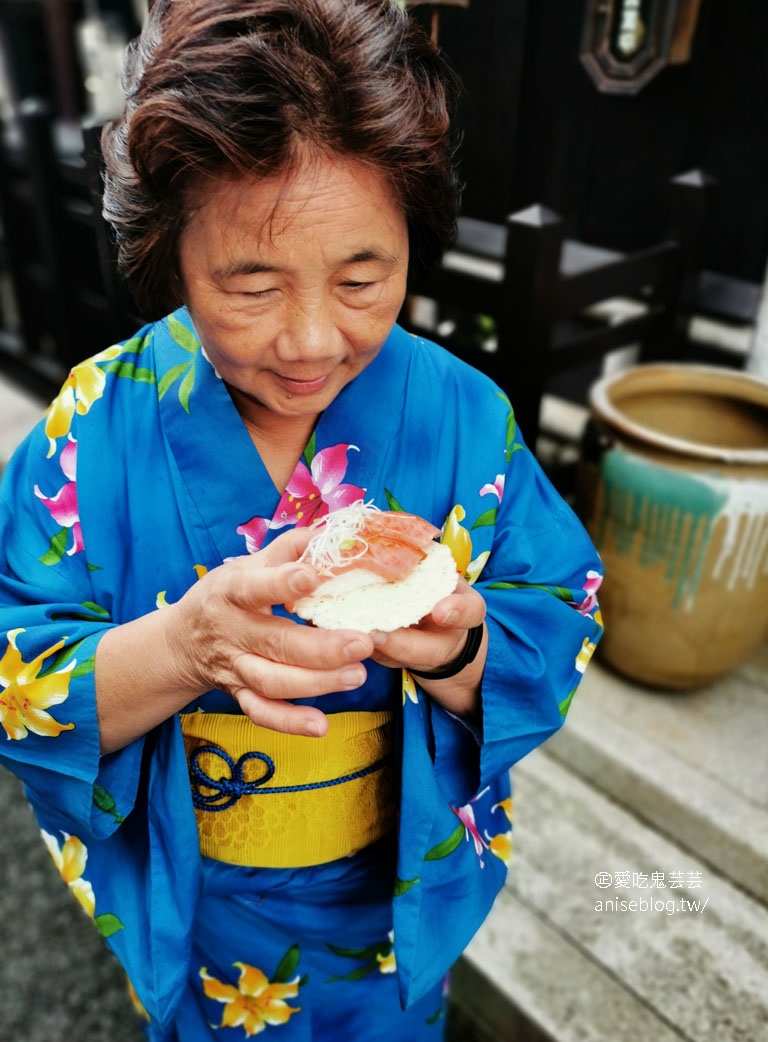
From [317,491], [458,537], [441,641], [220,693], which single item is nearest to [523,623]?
[458,537]

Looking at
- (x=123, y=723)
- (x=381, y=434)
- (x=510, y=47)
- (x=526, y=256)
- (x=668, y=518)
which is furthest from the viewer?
(x=510, y=47)

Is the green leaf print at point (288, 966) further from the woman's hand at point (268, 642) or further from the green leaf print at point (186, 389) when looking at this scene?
the green leaf print at point (186, 389)

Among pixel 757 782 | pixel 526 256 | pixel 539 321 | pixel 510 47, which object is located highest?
pixel 510 47

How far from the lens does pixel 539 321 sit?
266cm

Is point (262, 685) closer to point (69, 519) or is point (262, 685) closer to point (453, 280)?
point (69, 519)

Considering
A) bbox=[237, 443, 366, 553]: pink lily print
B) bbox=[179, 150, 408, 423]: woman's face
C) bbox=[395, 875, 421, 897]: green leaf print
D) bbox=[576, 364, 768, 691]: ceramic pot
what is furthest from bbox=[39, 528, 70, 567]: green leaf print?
bbox=[576, 364, 768, 691]: ceramic pot

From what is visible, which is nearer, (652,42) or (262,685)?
(262,685)

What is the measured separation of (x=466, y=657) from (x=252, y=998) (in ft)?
3.12

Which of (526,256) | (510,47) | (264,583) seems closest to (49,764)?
(264,583)

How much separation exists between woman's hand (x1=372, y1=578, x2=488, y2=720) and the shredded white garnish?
131 mm

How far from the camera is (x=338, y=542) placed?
1.21 meters

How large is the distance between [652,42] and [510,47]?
2.01 ft

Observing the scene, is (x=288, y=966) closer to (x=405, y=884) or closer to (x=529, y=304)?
(x=405, y=884)

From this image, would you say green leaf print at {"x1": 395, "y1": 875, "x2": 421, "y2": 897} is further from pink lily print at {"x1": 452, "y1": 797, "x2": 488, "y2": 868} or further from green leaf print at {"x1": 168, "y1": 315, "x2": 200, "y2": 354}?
green leaf print at {"x1": 168, "y1": 315, "x2": 200, "y2": 354}
